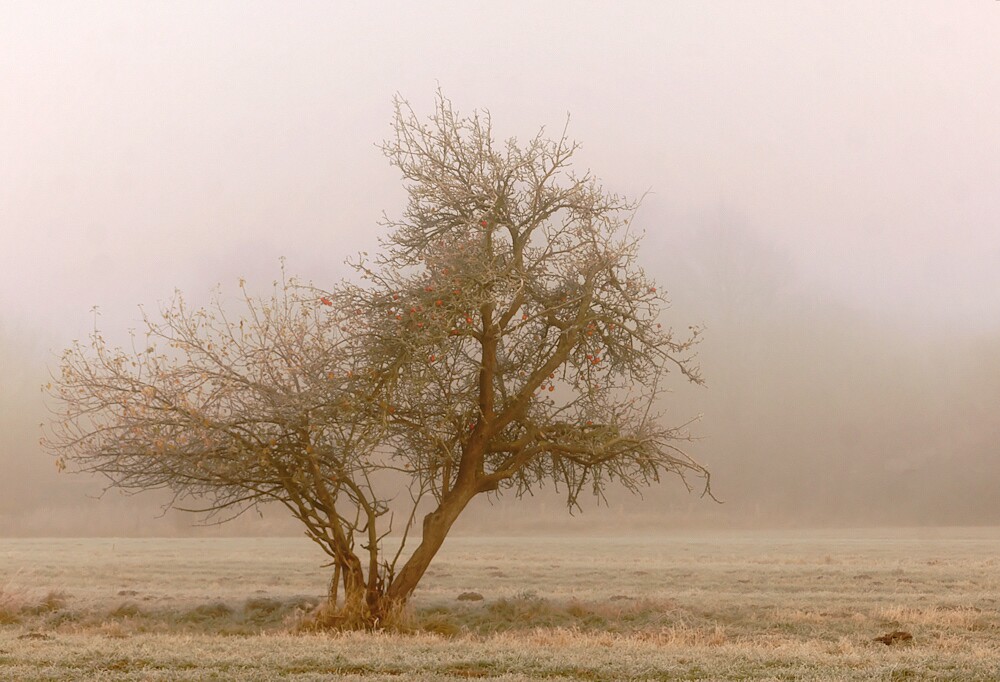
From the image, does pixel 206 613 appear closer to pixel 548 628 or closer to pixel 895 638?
pixel 548 628

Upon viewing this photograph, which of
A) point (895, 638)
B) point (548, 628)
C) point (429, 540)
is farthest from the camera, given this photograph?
point (429, 540)

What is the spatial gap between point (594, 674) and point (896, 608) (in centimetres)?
1153

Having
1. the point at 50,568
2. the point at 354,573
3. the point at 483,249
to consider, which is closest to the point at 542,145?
the point at 483,249

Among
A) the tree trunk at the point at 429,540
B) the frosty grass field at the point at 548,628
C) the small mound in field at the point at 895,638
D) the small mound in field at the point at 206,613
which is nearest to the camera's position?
the frosty grass field at the point at 548,628

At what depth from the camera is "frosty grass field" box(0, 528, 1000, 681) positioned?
1195 cm

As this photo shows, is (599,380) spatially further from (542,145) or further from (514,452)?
(542,145)

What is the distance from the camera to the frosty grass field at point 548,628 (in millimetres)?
11945

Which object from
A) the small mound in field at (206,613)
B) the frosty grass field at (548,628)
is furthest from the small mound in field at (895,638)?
the small mound in field at (206,613)

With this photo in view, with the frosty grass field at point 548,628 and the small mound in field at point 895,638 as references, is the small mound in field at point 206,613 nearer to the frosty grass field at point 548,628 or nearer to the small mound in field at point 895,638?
the frosty grass field at point 548,628

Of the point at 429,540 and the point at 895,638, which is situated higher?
the point at 429,540

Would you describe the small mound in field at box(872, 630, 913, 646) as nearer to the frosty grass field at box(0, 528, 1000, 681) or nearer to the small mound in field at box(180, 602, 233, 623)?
the frosty grass field at box(0, 528, 1000, 681)

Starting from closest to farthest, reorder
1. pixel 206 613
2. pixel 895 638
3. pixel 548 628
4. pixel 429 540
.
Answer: pixel 895 638, pixel 548 628, pixel 429 540, pixel 206 613

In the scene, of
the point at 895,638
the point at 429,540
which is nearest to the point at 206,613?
the point at 429,540

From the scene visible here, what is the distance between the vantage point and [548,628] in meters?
18.5
